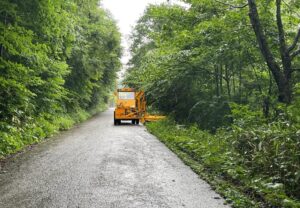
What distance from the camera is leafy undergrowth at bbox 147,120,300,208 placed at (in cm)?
500

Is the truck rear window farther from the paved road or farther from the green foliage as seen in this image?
the paved road

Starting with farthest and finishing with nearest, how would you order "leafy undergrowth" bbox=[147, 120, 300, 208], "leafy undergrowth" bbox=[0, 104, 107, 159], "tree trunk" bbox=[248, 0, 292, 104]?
"leafy undergrowth" bbox=[0, 104, 107, 159], "tree trunk" bbox=[248, 0, 292, 104], "leafy undergrowth" bbox=[147, 120, 300, 208]

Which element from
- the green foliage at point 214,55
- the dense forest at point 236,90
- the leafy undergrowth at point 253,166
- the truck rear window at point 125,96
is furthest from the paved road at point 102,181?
the truck rear window at point 125,96

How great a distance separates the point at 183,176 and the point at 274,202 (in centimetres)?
237

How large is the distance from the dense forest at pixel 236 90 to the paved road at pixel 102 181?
2.02ft

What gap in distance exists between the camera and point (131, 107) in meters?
22.0

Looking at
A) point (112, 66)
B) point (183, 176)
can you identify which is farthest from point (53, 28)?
point (112, 66)

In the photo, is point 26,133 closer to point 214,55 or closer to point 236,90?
point 214,55

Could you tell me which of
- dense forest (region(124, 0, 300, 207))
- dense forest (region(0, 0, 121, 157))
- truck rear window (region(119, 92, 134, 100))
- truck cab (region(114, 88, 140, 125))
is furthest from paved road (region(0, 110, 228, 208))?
truck rear window (region(119, 92, 134, 100))

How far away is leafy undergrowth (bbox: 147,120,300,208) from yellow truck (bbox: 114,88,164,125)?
42.5ft

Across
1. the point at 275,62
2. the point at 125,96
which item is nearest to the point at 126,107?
the point at 125,96

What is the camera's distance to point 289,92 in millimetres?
8672

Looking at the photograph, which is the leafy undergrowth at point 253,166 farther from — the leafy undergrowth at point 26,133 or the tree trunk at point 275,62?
the leafy undergrowth at point 26,133

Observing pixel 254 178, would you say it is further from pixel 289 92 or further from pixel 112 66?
pixel 112 66
